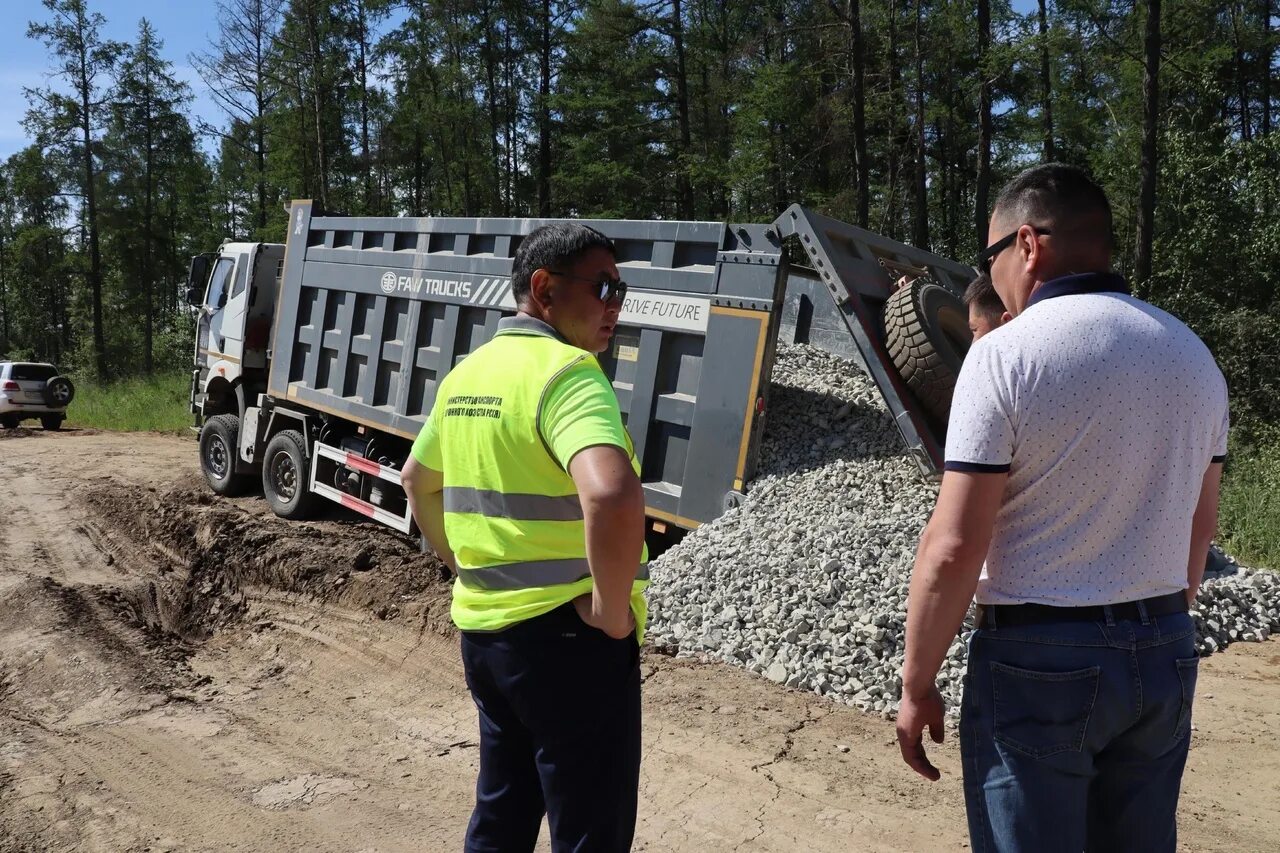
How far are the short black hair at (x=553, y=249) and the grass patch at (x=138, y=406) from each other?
1934 cm

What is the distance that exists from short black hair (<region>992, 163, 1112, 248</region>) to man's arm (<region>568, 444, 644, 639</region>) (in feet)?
3.08

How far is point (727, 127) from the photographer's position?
27.0 meters

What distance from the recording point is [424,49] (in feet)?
101

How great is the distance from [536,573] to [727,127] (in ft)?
86.9

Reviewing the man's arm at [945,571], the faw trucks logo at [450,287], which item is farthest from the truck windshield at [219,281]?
the man's arm at [945,571]

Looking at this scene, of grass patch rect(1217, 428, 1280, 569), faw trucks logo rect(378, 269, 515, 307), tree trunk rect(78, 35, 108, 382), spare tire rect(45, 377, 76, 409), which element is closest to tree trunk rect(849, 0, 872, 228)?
grass patch rect(1217, 428, 1280, 569)

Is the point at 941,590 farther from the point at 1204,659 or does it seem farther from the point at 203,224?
the point at 203,224

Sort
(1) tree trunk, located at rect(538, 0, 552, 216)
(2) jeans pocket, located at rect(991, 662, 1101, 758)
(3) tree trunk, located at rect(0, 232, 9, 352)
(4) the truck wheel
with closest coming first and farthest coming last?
(2) jeans pocket, located at rect(991, 662, 1101, 758) → (4) the truck wheel → (1) tree trunk, located at rect(538, 0, 552, 216) → (3) tree trunk, located at rect(0, 232, 9, 352)

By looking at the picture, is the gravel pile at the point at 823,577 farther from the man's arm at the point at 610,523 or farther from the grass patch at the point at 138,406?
A: the grass patch at the point at 138,406

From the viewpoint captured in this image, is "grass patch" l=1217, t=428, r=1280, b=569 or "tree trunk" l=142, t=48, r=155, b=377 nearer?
"grass patch" l=1217, t=428, r=1280, b=569

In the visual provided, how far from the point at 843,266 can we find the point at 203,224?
41.6 meters

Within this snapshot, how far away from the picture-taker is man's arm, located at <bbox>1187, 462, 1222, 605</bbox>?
204 cm

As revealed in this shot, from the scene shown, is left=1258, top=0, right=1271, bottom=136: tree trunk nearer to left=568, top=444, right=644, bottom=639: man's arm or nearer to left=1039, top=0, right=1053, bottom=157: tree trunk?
left=1039, top=0, right=1053, bottom=157: tree trunk

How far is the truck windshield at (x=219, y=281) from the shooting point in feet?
35.8
